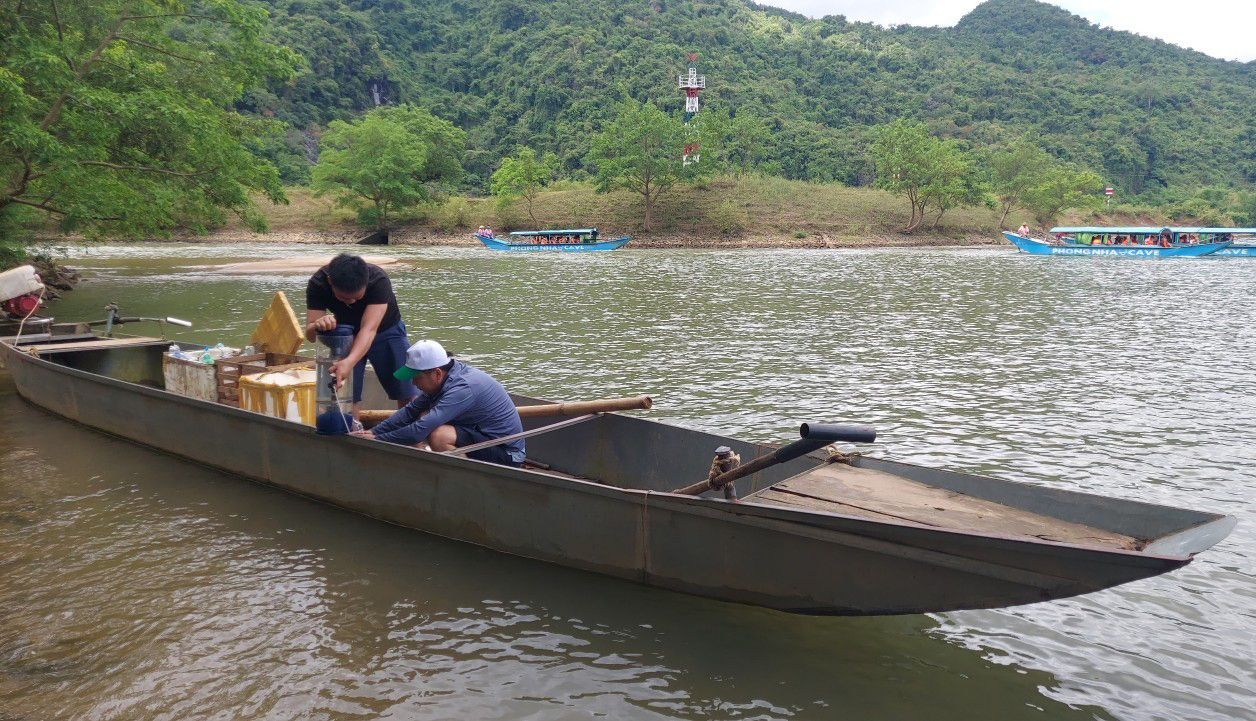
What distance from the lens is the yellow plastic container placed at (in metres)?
7.78

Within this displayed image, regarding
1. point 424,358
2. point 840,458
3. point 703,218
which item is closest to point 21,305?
point 424,358

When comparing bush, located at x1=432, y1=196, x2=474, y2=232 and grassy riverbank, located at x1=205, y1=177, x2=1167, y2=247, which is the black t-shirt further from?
bush, located at x1=432, y1=196, x2=474, y2=232

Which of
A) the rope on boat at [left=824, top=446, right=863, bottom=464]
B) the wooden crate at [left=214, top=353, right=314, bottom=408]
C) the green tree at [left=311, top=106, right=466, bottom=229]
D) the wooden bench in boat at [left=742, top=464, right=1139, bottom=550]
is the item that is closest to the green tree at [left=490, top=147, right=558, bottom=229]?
the green tree at [left=311, top=106, right=466, bottom=229]

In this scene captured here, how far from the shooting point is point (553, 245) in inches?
2157

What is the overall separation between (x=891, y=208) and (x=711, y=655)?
66760 mm

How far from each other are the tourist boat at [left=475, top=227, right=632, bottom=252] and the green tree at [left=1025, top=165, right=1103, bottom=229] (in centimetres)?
3889

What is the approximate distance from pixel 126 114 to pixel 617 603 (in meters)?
16.2

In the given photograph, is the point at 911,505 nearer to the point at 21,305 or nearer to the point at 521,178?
the point at 21,305

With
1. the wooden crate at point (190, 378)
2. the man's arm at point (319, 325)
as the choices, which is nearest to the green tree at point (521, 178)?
the wooden crate at point (190, 378)

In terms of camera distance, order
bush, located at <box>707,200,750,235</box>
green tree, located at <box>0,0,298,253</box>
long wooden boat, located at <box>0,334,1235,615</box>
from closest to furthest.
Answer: long wooden boat, located at <box>0,334,1235,615</box>
green tree, located at <box>0,0,298,253</box>
bush, located at <box>707,200,750,235</box>

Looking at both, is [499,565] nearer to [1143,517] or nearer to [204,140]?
[1143,517]

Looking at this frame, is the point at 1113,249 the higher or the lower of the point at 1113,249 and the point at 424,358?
the higher

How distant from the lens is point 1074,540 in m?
4.46

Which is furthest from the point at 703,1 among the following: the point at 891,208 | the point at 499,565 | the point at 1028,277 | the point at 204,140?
the point at 499,565
